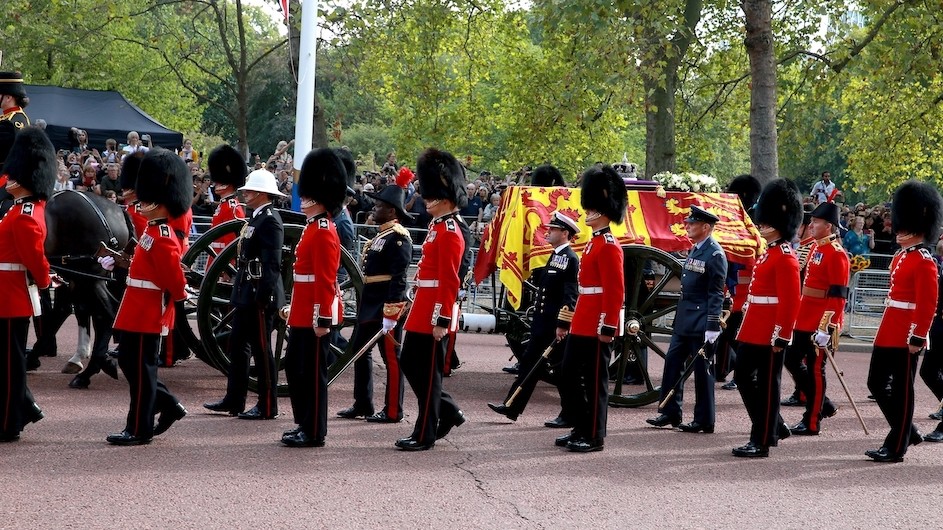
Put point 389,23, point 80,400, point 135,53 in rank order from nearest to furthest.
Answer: point 80,400, point 389,23, point 135,53

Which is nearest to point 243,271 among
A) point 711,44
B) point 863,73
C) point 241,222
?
point 241,222

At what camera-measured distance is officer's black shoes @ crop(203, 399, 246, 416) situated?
7.66 m

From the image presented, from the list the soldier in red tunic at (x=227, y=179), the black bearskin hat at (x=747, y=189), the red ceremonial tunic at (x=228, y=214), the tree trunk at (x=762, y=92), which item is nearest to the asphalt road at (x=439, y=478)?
the red ceremonial tunic at (x=228, y=214)

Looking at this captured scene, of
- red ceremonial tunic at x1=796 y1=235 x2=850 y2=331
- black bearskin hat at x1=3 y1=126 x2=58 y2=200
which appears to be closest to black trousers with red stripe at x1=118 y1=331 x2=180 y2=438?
black bearskin hat at x1=3 y1=126 x2=58 y2=200

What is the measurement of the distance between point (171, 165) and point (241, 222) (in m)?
1.52

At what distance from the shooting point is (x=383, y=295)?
7742 millimetres

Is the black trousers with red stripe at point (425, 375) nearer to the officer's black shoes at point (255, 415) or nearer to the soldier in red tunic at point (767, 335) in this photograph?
the officer's black shoes at point (255, 415)

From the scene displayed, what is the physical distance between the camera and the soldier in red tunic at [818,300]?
813 centimetres

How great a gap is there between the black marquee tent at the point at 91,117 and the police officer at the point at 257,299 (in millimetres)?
13407

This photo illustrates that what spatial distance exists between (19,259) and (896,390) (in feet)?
16.4

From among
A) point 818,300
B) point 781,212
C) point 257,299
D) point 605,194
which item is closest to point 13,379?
point 257,299

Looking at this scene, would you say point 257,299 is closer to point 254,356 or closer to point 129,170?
point 254,356

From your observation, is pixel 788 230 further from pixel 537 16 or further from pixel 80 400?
pixel 537 16

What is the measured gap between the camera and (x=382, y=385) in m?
9.41
